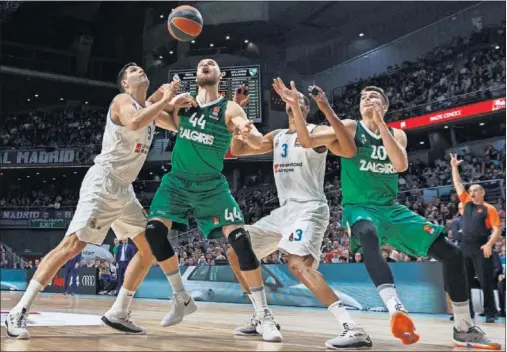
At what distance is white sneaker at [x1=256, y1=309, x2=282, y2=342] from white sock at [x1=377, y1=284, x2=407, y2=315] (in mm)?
767

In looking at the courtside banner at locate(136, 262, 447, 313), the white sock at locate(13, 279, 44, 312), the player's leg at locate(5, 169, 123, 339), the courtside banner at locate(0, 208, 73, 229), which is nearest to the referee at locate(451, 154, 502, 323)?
the courtside banner at locate(136, 262, 447, 313)

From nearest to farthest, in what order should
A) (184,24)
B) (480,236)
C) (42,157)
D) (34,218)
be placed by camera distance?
(184,24)
(480,236)
(42,157)
(34,218)

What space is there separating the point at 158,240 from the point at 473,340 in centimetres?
223

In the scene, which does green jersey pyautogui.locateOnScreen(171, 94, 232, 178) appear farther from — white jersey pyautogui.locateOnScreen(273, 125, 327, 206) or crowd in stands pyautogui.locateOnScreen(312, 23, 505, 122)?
crowd in stands pyautogui.locateOnScreen(312, 23, 505, 122)

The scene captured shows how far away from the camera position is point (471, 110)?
701 inches

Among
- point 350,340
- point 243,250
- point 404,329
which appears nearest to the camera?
point 404,329

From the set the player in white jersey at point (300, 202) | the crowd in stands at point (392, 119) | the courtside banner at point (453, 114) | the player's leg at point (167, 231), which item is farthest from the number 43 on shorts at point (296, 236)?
the courtside banner at point (453, 114)

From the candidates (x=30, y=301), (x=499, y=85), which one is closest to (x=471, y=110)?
(x=499, y=85)

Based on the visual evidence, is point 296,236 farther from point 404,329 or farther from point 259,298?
point 404,329

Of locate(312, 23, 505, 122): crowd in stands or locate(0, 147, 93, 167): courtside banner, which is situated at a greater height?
locate(312, 23, 505, 122): crowd in stands

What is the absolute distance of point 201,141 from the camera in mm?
4367

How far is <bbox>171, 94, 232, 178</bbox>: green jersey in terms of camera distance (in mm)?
4367

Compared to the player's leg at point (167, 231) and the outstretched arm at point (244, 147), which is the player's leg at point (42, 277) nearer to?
the player's leg at point (167, 231)

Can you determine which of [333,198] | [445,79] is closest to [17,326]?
[333,198]
